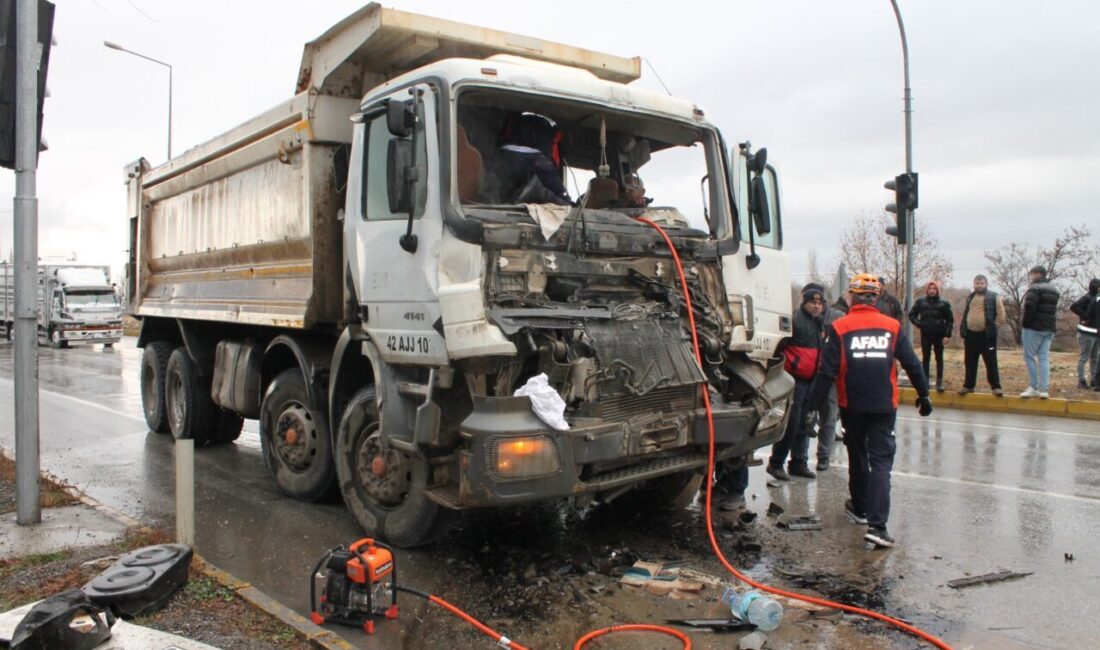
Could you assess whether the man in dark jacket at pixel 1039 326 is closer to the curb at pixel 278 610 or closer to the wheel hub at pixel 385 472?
the wheel hub at pixel 385 472

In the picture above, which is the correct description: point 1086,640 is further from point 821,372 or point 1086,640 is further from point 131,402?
point 131,402

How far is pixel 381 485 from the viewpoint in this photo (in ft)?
18.1

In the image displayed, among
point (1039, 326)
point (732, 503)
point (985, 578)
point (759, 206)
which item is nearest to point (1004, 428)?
point (1039, 326)

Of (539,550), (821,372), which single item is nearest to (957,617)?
(821,372)

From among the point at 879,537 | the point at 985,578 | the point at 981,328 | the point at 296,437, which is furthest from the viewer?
the point at 981,328

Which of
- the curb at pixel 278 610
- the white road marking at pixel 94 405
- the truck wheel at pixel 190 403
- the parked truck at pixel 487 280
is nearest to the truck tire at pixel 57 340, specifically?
the white road marking at pixel 94 405

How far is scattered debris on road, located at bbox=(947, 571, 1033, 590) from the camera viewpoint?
16.0 feet

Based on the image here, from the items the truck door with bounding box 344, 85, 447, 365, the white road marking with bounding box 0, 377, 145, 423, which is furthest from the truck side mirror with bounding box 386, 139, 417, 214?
the white road marking with bounding box 0, 377, 145, 423

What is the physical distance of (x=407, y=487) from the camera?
5398 mm

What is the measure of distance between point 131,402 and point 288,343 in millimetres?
7948

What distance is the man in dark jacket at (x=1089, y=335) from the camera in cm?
1289

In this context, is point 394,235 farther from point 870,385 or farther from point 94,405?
point 94,405

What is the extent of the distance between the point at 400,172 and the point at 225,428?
5706 millimetres

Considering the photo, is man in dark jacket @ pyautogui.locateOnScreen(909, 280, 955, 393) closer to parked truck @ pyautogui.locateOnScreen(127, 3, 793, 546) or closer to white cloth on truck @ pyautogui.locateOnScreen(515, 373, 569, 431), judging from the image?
parked truck @ pyautogui.locateOnScreen(127, 3, 793, 546)
